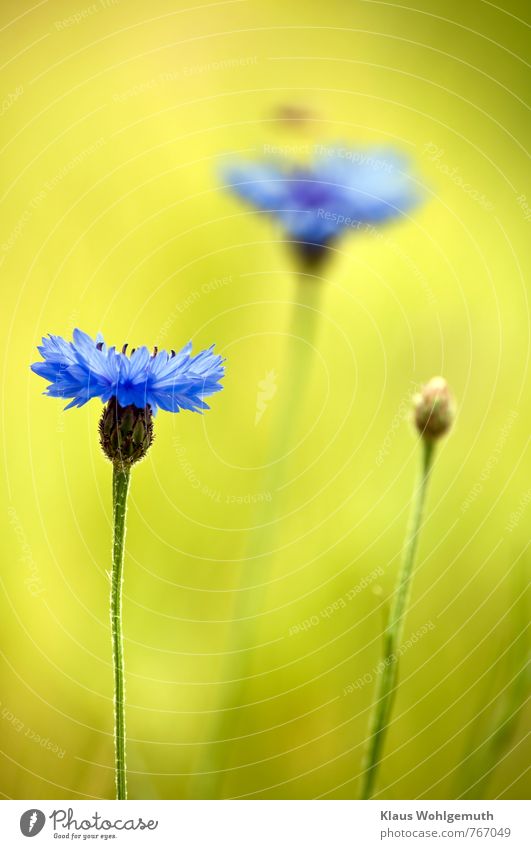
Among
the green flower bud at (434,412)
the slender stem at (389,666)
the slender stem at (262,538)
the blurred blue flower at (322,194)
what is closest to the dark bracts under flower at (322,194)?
the blurred blue flower at (322,194)

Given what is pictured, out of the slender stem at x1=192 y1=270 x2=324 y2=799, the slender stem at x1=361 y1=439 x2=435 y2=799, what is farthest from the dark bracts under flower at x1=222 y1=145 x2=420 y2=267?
the slender stem at x1=361 y1=439 x2=435 y2=799

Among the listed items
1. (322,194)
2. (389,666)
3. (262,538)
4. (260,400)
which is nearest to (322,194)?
(322,194)

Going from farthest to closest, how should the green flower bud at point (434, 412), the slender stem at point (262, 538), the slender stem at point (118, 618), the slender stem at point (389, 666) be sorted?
the slender stem at point (262, 538) → the green flower bud at point (434, 412) → the slender stem at point (389, 666) → the slender stem at point (118, 618)

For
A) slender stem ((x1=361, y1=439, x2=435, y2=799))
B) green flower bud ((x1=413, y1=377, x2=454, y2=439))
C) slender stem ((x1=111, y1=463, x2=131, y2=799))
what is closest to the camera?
slender stem ((x1=111, y1=463, x2=131, y2=799))

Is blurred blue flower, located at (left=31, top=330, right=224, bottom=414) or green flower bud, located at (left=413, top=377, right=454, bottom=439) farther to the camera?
green flower bud, located at (left=413, top=377, right=454, bottom=439)

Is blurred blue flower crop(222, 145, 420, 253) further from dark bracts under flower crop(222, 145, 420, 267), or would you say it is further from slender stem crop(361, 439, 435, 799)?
slender stem crop(361, 439, 435, 799)

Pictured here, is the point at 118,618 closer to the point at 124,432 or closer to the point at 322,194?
the point at 124,432

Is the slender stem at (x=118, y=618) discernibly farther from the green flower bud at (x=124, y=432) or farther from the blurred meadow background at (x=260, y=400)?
the blurred meadow background at (x=260, y=400)
